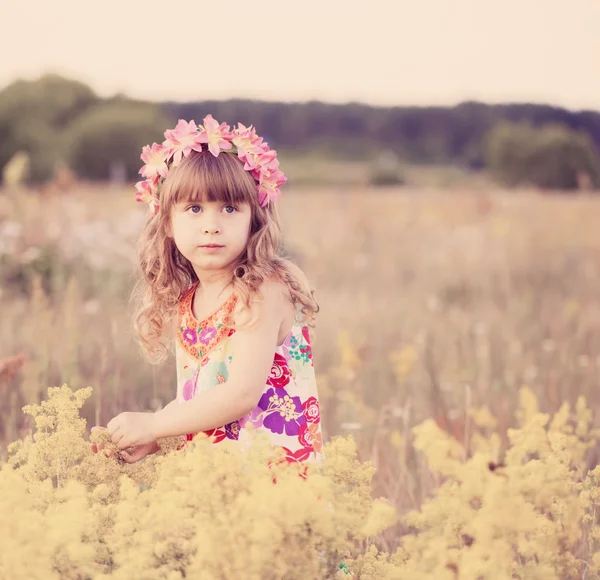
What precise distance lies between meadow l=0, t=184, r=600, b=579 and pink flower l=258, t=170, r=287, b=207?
0.66m

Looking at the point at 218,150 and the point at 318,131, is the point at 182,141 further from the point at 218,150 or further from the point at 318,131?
the point at 318,131

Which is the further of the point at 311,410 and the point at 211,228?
the point at 311,410

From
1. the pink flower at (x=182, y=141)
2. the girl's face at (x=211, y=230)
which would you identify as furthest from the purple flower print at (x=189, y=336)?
the pink flower at (x=182, y=141)

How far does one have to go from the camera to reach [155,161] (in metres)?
2.26

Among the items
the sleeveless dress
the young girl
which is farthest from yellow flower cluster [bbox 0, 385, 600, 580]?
the sleeveless dress

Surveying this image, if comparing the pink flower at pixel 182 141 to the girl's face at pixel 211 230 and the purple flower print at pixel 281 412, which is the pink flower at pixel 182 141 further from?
the purple flower print at pixel 281 412

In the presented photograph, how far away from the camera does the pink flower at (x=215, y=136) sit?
2.16 metres

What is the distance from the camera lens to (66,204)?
24.6ft

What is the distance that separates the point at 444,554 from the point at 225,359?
86cm

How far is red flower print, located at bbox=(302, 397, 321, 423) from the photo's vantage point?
7.41 ft

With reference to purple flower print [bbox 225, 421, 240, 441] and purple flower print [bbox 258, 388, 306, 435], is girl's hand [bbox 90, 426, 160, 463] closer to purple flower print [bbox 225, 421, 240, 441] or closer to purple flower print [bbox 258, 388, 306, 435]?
purple flower print [bbox 225, 421, 240, 441]

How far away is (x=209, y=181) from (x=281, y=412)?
0.62 meters

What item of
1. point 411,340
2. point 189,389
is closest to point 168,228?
point 189,389

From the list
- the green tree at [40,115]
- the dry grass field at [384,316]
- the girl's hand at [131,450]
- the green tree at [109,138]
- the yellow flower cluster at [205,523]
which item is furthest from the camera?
the green tree at [109,138]
